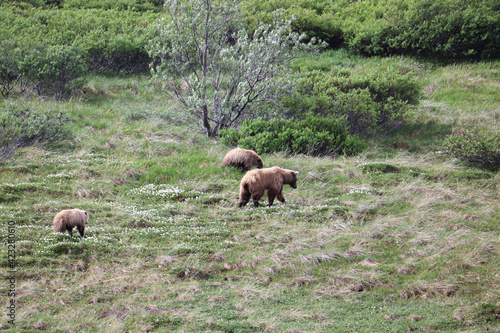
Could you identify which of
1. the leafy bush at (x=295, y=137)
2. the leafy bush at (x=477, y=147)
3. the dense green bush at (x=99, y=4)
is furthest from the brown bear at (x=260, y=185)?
the dense green bush at (x=99, y=4)

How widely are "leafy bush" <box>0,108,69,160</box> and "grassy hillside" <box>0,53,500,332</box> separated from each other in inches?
14.9

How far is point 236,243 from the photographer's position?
7.54 m

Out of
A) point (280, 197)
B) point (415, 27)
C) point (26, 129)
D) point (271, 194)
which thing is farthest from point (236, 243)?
point (415, 27)

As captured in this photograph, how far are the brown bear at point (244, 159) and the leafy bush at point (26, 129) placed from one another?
5.26 metres

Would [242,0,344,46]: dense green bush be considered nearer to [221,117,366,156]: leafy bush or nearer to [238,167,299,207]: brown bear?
[221,117,366,156]: leafy bush

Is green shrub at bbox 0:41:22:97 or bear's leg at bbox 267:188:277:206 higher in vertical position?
green shrub at bbox 0:41:22:97

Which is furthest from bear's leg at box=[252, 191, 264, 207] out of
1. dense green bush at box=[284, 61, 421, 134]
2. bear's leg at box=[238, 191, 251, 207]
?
dense green bush at box=[284, 61, 421, 134]

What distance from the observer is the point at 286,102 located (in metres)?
15.4

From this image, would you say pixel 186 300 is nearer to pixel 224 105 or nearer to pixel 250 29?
pixel 224 105

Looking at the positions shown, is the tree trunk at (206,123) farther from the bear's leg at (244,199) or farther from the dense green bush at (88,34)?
the dense green bush at (88,34)

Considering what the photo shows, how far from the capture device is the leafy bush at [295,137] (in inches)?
492

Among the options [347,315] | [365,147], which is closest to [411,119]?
[365,147]

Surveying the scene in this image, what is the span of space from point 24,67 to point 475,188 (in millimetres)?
15568

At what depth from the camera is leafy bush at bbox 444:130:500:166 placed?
12289 millimetres
